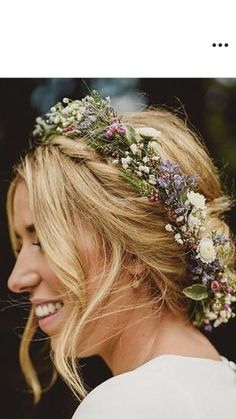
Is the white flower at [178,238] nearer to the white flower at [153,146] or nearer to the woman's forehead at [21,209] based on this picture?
the white flower at [153,146]

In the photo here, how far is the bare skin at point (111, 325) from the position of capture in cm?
122

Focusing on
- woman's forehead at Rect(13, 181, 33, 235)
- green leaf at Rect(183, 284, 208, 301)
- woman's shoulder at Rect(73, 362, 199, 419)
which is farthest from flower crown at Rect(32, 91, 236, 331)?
woman's shoulder at Rect(73, 362, 199, 419)

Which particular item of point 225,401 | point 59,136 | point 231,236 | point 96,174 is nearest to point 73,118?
point 59,136

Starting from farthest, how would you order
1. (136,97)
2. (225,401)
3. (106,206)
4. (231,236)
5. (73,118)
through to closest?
(136,97), (231,236), (73,118), (106,206), (225,401)

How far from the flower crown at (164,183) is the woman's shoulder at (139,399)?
253mm

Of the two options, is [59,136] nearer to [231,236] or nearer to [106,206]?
[106,206]

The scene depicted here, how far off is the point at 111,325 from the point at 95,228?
200mm

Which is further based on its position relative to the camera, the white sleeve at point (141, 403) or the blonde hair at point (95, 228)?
the blonde hair at point (95, 228)

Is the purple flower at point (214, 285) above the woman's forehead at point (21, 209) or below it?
below

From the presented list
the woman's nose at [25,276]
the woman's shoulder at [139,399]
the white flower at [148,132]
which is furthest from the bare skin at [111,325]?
the white flower at [148,132]

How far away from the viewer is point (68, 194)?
1.23m

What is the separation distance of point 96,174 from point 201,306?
1.20ft

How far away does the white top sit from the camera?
1023mm

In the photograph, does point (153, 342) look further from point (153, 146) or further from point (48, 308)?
point (153, 146)
